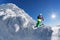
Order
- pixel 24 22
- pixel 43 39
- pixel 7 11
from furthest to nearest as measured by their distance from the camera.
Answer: pixel 7 11 < pixel 24 22 < pixel 43 39

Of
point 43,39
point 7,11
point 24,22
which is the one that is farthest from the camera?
point 7,11

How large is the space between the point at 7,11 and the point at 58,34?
680cm

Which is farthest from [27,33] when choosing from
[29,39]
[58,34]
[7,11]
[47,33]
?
[7,11]

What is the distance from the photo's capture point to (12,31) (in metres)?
19.7

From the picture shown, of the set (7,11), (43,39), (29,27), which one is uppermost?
(7,11)

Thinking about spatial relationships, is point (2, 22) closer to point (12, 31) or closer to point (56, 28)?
point (12, 31)

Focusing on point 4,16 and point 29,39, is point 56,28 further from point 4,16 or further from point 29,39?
point 4,16

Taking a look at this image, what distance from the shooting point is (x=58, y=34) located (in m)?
19.6

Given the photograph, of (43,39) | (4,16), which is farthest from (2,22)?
(43,39)

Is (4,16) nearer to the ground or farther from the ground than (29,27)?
farther from the ground

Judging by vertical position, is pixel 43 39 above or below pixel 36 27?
below

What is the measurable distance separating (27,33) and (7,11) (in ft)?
15.5

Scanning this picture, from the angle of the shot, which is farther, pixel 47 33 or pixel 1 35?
pixel 1 35

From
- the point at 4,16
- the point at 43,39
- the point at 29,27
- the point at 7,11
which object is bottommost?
the point at 43,39
